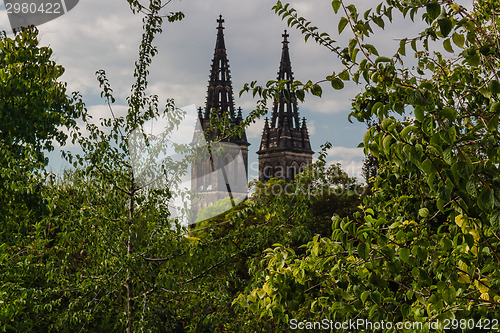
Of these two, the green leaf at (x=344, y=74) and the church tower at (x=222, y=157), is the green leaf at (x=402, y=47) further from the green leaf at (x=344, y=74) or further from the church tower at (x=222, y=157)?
the church tower at (x=222, y=157)

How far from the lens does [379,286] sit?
3207 millimetres

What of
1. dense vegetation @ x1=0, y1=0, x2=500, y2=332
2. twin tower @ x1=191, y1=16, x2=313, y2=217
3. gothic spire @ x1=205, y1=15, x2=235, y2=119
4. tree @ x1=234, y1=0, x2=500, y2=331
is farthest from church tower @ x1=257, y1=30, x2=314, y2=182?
tree @ x1=234, y1=0, x2=500, y2=331

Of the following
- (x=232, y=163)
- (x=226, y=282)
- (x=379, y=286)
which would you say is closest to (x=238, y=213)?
(x=226, y=282)

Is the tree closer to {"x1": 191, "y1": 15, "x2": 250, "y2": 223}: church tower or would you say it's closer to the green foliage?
the green foliage

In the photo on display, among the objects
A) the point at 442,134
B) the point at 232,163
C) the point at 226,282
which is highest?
the point at 232,163

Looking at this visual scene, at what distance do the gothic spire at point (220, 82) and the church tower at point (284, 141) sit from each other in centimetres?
621

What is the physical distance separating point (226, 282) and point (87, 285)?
1702 millimetres

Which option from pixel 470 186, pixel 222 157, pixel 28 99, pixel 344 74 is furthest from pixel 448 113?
pixel 222 157

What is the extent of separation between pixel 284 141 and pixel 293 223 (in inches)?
2190

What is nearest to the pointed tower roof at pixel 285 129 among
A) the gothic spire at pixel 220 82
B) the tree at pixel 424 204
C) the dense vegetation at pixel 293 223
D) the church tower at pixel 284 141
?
the church tower at pixel 284 141

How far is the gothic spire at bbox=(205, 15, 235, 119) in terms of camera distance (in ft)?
199

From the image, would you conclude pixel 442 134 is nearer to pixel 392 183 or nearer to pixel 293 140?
pixel 392 183

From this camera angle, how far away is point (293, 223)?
737 centimetres

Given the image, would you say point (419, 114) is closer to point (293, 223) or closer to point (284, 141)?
point (293, 223)
